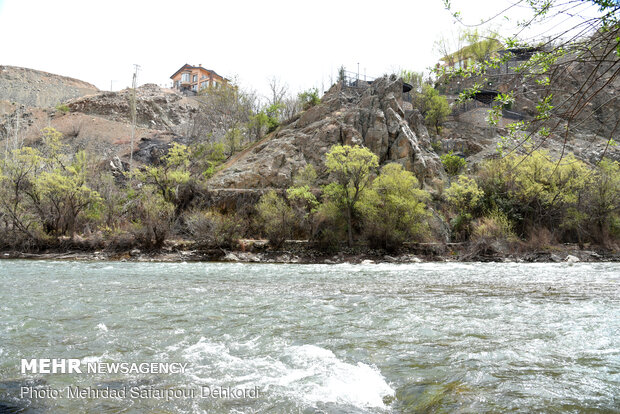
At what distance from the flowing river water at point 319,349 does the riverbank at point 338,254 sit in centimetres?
1619

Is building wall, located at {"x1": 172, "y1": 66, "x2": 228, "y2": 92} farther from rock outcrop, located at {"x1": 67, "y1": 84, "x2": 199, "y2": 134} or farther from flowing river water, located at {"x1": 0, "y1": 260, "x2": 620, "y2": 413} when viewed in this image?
flowing river water, located at {"x1": 0, "y1": 260, "x2": 620, "y2": 413}

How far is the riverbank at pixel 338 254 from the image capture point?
27703 millimetres

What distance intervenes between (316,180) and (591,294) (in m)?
32.1

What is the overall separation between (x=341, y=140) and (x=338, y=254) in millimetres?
18550

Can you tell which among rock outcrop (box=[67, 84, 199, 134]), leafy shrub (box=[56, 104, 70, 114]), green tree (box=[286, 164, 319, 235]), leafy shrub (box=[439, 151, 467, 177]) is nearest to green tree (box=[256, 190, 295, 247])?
green tree (box=[286, 164, 319, 235])

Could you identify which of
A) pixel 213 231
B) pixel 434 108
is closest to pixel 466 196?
pixel 213 231

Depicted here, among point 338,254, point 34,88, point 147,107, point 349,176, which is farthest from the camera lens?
point 34,88

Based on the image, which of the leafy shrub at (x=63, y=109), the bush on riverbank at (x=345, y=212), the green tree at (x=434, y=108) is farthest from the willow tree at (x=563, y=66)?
the leafy shrub at (x=63, y=109)

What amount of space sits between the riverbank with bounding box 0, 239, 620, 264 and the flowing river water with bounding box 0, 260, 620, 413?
16.2 meters

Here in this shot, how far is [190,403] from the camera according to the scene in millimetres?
4406

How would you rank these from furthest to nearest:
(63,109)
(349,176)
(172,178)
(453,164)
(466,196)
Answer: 1. (63,109)
2. (453,164)
3. (172,178)
4. (466,196)
5. (349,176)

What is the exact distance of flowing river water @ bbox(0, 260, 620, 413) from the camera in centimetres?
446

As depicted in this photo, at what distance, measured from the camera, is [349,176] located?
32.9 m

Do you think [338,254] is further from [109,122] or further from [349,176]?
[109,122]
